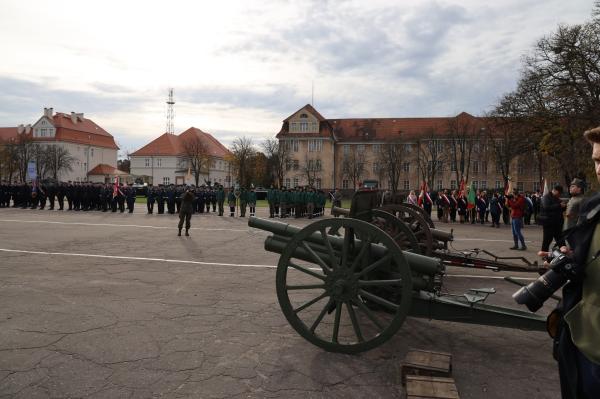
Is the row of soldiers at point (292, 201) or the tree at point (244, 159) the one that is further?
the tree at point (244, 159)

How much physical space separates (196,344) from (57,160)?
82694mm

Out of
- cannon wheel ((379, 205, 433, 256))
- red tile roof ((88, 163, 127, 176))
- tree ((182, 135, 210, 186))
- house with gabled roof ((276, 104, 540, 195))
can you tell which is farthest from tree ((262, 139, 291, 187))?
cannon wheel ((379, 205, 433, 256))

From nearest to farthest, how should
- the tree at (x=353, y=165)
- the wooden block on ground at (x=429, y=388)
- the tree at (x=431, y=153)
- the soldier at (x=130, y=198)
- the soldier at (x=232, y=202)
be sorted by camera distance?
the wooden block on ground at (x=429, y=388)
the soldier at (x=232, y=202)
the soldier at (x=130, y=198)
the tree at (x=431, y=153)
the tree at (x=353, y=165)

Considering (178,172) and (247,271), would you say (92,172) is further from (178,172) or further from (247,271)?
(247,271)

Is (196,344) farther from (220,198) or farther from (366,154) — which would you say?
(366,154)

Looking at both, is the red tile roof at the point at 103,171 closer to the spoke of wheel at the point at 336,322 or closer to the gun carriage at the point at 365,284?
the gun carriage at the point at 365,284

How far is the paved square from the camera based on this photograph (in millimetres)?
3967

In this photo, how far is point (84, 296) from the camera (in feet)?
22.5

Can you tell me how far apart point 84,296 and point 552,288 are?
21.2 ft

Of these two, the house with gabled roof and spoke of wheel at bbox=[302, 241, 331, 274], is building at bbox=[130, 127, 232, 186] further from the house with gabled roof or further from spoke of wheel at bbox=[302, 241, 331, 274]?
spoke of wheel at bbox=[302, 241, 331, 274]

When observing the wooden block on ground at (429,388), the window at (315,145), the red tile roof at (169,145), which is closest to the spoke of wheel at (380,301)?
the wooden block on ground at (429,388)

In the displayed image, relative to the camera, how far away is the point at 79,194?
1042 inches

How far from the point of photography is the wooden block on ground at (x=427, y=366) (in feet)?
12.9

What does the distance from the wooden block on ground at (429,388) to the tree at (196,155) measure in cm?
8251
